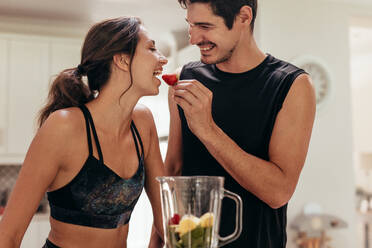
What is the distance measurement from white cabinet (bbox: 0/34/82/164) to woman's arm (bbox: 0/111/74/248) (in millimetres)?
3824

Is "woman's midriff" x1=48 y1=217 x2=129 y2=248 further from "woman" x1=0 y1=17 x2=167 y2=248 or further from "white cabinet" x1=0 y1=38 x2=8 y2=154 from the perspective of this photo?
"white cabinet" x1=0 y1=38 x2=8 y2=154

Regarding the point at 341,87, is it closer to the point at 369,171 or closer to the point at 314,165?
the point at 314,165

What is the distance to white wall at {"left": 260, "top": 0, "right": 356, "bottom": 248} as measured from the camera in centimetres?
409

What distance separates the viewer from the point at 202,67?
1.79 meters

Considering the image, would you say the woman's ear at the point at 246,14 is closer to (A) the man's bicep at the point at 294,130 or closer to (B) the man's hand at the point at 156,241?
(A) the man's bicep at the point at 294,130

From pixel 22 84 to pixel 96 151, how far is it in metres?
3.97

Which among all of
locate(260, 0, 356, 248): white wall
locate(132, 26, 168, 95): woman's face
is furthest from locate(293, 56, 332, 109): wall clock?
locate(132, 26, 168, 95): woman's face

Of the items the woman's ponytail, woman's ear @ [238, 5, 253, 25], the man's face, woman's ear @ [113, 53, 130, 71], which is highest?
woman's ear @ [238, 5, 253, 25]

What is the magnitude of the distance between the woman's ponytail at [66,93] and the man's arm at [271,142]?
0.43 metres

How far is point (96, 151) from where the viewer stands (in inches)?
59.5

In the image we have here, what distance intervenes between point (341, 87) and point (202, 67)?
2.95 metres

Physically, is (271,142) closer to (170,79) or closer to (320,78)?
(170,79)

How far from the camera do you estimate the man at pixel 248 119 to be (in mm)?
1438

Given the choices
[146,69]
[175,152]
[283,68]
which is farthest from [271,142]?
[146,69]
